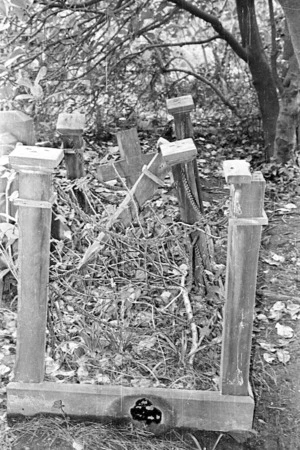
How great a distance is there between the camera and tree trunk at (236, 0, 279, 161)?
7242mm

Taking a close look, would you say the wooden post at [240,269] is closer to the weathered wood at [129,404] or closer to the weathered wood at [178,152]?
the weathered wood at [129,404]

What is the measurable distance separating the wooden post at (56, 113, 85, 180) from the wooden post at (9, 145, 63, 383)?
121cm

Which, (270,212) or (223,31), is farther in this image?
(223,31)

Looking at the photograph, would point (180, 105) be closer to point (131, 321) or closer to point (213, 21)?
point (131, 321)

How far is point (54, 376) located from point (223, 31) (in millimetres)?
4765

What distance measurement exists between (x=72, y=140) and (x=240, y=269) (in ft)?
5.72

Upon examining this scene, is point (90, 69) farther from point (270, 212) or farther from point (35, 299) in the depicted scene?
point (35, 299)

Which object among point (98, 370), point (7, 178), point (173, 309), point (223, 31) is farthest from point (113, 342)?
point (223, 31)

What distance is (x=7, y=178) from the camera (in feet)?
12.8

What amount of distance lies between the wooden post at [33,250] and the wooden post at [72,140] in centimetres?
121

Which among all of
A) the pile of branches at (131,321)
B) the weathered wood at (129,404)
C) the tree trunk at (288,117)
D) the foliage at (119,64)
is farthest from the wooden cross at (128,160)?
the tree trunk at (288,117)

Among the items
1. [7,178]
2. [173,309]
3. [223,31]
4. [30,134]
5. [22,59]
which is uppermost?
[223,31]

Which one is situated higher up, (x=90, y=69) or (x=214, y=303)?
(x=90, y=69)

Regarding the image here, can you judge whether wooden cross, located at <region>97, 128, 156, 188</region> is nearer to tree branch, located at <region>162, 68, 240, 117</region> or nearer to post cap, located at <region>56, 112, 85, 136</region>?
post cap, located at <region>56, 112, 85, 136</region>
